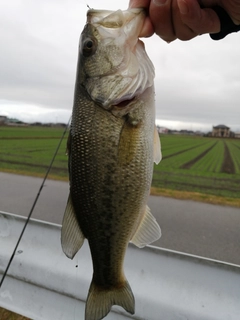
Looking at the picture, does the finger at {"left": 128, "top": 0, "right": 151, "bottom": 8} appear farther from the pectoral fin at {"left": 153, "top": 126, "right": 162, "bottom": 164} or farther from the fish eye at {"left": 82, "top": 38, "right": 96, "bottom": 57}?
the pectoral fin at {"left": 153, "top": 126, "right": 162, "bottom": 164}

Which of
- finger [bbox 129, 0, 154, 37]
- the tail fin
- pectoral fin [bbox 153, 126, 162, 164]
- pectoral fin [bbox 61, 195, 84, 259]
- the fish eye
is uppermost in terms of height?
finger [bbox 129, 0, 154, 37]

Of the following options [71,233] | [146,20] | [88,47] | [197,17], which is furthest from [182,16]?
[71,233]

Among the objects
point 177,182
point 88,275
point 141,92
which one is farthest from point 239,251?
point 177,182

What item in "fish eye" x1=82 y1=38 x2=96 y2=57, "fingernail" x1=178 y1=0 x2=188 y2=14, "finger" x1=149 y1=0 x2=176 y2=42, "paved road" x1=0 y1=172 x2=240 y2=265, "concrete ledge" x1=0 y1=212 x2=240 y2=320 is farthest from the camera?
"paved road" x1=0 y1=172 x2=240 y2=265

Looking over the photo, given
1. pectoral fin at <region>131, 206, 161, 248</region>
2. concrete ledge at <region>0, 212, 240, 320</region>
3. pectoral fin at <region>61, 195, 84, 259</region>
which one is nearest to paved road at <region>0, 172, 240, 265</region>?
concrete ledge at <region>0, 212, 240, 320</region>

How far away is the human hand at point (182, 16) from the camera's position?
1558 mm

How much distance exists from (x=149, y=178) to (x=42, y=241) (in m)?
1.74

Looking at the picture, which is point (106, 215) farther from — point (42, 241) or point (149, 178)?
point (42, 241)

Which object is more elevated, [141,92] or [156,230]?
[141,92]

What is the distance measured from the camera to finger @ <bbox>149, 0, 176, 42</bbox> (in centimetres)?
161

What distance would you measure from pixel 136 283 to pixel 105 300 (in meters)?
0.81

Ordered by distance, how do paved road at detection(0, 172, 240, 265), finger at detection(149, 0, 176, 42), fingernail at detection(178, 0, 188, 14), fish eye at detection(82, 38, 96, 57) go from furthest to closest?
paved road at detection(0, 172, 240, 265), fish eye at detection(82, 38, 96, 57), finger at detection(149, 0, 176, 42), fingernail at detection(178, 0, 188, 14)

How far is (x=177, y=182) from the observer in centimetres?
1190

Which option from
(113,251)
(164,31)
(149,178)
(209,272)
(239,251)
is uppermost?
(164,31)
